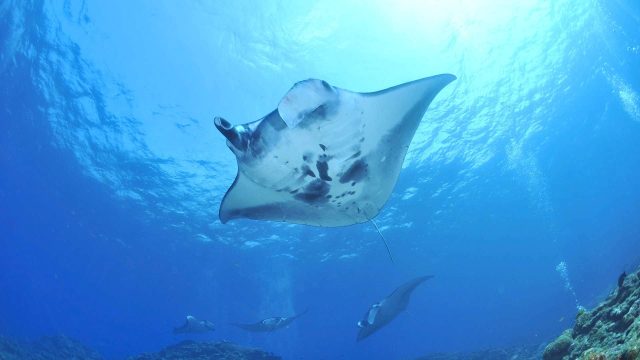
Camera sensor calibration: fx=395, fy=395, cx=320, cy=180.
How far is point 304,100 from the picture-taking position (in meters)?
3.75

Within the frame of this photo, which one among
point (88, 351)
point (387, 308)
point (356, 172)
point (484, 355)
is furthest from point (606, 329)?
point (88, 351)

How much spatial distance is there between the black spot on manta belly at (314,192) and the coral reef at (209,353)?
9629 millimetres

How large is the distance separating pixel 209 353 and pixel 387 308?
6130 millimetres

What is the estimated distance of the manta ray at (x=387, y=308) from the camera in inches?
498

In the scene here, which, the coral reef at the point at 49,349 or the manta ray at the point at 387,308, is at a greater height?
the coral reef at the point at 49,349

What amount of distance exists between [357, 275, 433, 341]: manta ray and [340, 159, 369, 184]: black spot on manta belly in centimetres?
856

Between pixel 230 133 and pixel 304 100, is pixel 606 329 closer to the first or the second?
pixel 304 100

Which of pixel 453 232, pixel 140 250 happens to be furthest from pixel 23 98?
pixel 453 232

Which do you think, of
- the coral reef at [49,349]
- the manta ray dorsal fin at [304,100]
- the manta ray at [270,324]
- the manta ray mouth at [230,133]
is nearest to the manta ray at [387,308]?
the manta ray at [270,324]

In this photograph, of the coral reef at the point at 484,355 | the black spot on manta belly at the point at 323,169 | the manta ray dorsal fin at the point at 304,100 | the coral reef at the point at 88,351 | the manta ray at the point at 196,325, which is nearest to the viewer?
the manta ray dorsal fin at the point at 304,100

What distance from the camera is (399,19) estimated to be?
14344 millimetres

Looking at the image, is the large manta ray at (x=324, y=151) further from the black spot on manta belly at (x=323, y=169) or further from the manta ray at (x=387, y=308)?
A: the manta ray at (x=387, y=308)

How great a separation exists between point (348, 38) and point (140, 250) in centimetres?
2376

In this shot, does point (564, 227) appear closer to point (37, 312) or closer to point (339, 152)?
point (339, 152)
